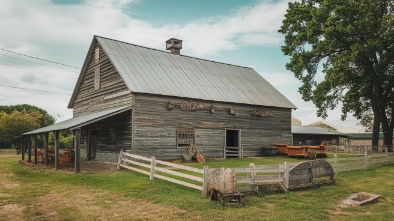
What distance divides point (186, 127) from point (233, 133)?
683 centimetres

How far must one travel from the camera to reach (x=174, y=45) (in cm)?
2919

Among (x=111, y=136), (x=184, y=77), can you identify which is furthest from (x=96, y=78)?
(x=184, y=77)

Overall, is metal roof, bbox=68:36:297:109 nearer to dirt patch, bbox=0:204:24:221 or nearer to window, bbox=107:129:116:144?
window, bbox=107:129:116:144

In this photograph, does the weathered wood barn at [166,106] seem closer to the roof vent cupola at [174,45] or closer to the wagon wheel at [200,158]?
the roof vent cupola at [174,45]

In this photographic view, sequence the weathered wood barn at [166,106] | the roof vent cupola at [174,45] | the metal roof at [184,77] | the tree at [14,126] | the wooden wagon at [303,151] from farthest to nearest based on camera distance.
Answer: the tree at [14,126], the roof vent cupola at [174,45], the wooden wagon at [303,151], the metal roof at [184,77], the weathered wood barn at [166,106]

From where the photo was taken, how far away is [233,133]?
1091 inches

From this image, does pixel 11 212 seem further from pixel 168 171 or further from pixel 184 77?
pixel 184 77

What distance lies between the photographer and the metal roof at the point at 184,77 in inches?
858

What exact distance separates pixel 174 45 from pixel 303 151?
14478mm

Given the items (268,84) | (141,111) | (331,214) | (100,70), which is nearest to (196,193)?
(331,214)

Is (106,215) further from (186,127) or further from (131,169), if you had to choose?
(186,127)

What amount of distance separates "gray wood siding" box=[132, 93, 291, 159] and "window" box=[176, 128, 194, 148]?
0.97ft

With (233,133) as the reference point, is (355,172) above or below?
below

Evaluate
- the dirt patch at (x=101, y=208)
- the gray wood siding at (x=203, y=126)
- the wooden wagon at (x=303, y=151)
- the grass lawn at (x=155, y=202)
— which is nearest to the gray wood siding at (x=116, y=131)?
the gray wood siding at (x=203, y=126)
